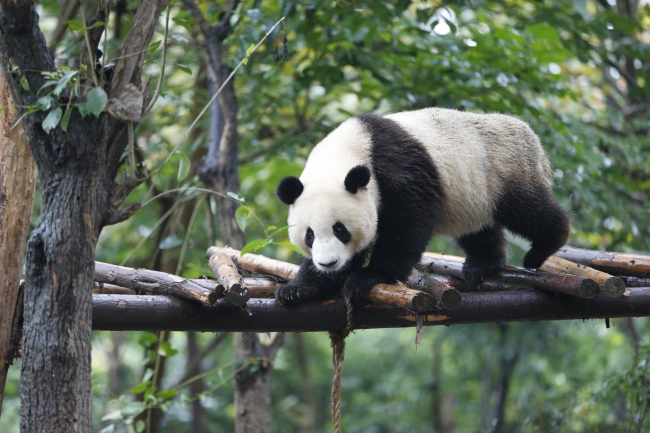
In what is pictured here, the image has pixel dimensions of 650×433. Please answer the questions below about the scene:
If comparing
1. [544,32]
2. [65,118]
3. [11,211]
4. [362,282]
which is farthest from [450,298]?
[544,32]

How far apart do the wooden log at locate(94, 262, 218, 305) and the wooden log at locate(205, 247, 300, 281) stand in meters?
0.67

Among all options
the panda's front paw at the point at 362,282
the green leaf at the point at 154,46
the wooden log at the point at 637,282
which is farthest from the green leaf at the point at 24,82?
the wooden log at the point at 637,282

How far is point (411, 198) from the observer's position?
3598 millimetres

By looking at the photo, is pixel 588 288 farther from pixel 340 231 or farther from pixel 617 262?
pixel 340 231

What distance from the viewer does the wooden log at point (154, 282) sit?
2.94 metres

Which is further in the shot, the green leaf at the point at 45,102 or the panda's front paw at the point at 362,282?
the panda's front paw at the point at 362,282

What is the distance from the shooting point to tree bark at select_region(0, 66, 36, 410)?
8.93ft

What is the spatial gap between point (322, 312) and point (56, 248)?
55.4 inches

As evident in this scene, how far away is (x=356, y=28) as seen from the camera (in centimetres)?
466

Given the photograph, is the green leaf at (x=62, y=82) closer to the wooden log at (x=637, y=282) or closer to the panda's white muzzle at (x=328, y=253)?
the panda's white muzzle at (x=328, y=253)

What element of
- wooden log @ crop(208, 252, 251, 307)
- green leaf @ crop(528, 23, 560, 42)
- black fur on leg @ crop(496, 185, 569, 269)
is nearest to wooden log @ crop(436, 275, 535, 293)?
black fur on leg @ crop(496, 185, 569, 269)

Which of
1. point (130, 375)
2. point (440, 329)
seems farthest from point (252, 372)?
point (130, 375)

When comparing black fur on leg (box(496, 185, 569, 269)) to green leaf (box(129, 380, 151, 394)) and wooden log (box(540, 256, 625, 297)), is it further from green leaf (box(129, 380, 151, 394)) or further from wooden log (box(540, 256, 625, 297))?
green leaf (box(129, 380, 151, 394))

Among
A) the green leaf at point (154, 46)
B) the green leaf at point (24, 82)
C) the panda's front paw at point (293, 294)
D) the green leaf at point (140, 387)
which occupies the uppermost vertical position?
the green leaf at point (154, 46)
